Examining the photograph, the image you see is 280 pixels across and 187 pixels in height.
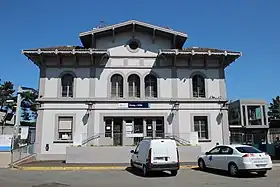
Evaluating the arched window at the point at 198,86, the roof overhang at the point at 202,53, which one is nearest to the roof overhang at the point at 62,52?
the roof overhang at the point at 202,53

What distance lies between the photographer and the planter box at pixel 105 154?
1985cm

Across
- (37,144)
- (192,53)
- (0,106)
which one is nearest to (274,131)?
(192,53)

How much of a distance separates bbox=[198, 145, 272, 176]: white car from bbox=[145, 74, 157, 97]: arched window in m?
9.40

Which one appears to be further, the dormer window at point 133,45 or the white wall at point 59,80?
the dormer window at point 133,45

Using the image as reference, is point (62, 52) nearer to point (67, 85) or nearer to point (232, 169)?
point (67, 85)

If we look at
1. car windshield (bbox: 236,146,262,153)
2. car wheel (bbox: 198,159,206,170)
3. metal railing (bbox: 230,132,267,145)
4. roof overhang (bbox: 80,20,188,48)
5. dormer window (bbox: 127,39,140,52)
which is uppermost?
roof overhang (bbox: 80,20,188,48)

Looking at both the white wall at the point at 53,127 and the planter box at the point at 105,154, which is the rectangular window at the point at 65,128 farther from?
the planter box at the point at 105,154

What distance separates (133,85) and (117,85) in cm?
131

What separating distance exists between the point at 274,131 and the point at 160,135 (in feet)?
83.5

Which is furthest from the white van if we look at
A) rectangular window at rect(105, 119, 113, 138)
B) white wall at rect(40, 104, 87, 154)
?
white wall at rect(40, 104, 87, 154)

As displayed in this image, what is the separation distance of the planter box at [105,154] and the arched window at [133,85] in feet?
16.2

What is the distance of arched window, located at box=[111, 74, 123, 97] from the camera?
23438 mm

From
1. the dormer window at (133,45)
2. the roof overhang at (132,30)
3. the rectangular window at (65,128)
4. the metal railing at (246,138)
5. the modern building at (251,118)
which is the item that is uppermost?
the roof overhang at (132,30)

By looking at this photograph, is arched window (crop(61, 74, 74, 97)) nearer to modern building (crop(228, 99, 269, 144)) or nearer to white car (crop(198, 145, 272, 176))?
white car (crop(198, 145, 272, 176))
